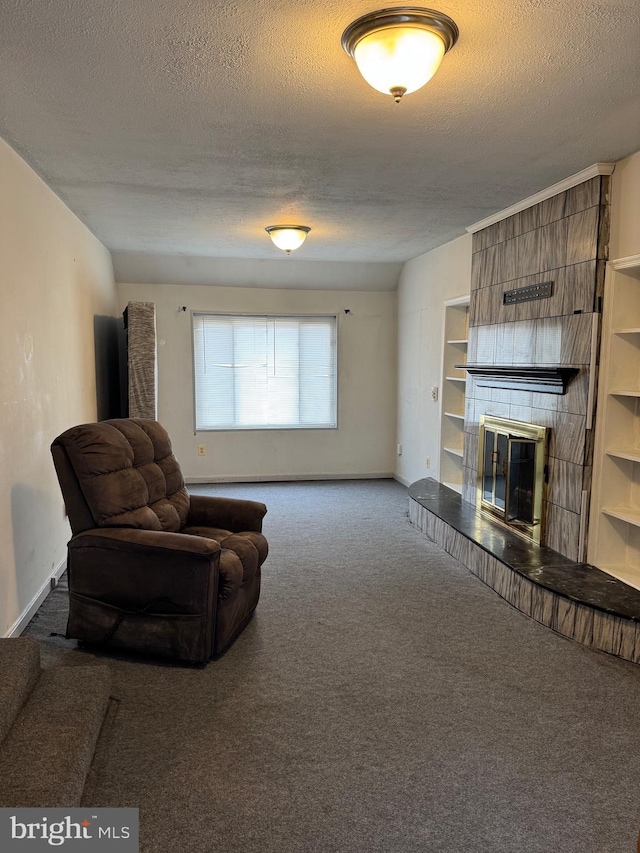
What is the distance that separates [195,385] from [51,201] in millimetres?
3127

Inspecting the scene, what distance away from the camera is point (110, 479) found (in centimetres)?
280

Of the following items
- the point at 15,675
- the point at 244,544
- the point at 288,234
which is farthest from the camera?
the point at 288,234

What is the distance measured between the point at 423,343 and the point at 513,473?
2.36m

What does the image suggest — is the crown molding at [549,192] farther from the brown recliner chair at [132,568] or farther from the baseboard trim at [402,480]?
the baseboard trim at [402,480]

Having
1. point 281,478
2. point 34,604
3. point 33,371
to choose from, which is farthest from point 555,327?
point 281,478

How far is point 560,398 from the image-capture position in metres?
3.56

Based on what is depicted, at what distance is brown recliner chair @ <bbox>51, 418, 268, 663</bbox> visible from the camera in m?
2.63

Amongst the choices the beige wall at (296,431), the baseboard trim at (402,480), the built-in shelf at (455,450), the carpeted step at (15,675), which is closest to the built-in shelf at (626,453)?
the built-in shelf at (455,450)

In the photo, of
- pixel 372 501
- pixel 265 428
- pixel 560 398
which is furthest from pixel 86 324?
pixel 560 398

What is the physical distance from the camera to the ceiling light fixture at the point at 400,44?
182cm

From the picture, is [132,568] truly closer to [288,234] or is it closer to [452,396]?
[288,234]

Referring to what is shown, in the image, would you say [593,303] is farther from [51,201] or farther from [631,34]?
[51,201]

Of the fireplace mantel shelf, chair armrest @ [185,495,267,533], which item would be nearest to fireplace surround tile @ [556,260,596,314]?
the fireplace mantel shelf

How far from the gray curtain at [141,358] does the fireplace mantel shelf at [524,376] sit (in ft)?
8.42
